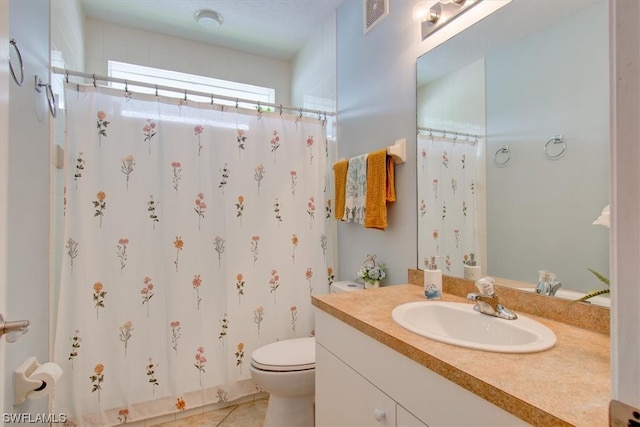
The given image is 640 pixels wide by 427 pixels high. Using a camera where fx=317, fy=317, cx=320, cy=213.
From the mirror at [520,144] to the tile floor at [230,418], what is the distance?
133 cm

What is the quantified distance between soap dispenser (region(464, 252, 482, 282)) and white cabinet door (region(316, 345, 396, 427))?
0.62 m

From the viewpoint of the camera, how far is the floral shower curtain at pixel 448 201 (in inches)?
51.4

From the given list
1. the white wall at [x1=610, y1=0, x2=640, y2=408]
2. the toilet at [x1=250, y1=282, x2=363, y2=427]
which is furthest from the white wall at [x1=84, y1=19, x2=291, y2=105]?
the white wall at [x1=610, y1=0, x2=640, y2=408]

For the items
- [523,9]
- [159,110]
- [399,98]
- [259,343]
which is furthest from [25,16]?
[259,343]

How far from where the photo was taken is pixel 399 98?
1666 mm

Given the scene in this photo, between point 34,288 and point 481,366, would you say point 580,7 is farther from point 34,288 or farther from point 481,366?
point 34,288

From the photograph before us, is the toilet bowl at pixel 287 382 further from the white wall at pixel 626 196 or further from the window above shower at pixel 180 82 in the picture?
the window above shower at pixel 180 82

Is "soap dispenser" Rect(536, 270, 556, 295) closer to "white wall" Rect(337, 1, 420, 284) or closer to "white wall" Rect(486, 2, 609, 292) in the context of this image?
"white wall" Rect(486, 2, 609, 292)

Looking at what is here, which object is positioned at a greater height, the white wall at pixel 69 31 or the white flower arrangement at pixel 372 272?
the white wall at pixel 69 31

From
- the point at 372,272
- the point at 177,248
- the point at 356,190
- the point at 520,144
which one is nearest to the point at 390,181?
the point at 356,190

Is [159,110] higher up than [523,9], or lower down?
lower down

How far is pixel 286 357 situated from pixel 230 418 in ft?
1.98

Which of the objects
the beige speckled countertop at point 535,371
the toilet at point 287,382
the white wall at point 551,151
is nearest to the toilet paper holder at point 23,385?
the toilet at point 287,382

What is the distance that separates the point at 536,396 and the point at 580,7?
3.65ft
